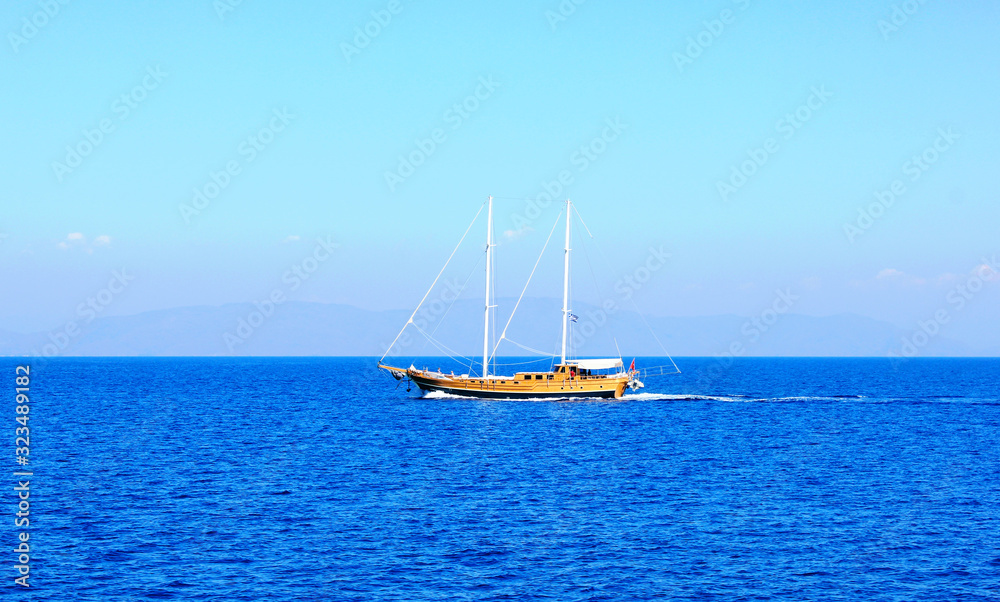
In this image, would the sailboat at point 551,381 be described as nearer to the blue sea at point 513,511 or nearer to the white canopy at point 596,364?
the white canopy at point 596,364

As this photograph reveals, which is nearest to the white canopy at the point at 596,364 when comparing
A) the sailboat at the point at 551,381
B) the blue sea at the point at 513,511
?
the sailboat at the point at 551,381

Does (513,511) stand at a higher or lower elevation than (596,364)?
lower

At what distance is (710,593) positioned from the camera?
31.0 meters

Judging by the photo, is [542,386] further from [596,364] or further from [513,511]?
[513,511]

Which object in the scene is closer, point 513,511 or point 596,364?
point 513,511

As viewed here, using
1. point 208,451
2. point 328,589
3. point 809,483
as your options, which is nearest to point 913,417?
point 809,483

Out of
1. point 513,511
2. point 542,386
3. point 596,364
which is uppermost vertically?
point 596,364

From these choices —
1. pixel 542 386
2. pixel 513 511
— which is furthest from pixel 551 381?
pixel 513 511

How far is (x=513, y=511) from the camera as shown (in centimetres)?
4347

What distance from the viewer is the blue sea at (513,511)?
32062mm

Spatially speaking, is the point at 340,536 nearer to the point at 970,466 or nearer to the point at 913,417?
the point at 970,466

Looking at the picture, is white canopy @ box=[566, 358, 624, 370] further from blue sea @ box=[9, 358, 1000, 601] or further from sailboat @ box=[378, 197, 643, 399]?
blue sea @ box=[9, 358, 1000, 601]

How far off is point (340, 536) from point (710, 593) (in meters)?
16.4

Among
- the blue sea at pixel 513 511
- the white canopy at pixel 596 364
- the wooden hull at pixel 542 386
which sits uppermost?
A: the white canopy at pixel 596 364
